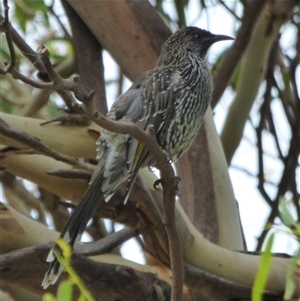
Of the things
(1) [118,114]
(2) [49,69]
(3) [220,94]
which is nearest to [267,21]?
(3) [220,94]

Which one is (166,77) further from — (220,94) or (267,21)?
(267,21)

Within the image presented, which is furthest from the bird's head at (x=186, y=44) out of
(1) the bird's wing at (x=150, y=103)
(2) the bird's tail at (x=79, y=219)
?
(2) the bird's tail at (x=79, y=219)

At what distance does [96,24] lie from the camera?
3744 mm

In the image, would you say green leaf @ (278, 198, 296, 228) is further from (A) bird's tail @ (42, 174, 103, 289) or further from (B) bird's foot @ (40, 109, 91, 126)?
(B) bird's foot @ (40, 109, 91, 126)

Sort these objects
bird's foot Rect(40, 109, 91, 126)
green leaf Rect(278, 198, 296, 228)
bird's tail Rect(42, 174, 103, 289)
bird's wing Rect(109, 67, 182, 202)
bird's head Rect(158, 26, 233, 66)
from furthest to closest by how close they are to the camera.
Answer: bird's head Rect(158, 26, 233, 66)
bird's foot Rect(40, 109, 91, 126)
bird's wing Rect(109, 67, 182, 202)
bird's tail Rect(42, 174, 103, 289)
green leaf Rect(278, 198, 296, 228)

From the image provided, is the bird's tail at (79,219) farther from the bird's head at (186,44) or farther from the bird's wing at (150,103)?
the bird's head at (186,44)

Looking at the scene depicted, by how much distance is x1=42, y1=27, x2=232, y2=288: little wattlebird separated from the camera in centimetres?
267

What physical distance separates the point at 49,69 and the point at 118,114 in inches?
47.6

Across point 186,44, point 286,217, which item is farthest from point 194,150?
point 286,217

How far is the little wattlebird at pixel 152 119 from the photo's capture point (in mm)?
2672

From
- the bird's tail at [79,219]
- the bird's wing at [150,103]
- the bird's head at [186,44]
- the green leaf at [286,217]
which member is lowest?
the bird's tail at [79,219]

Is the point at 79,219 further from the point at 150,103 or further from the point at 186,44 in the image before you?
the point at 186,44

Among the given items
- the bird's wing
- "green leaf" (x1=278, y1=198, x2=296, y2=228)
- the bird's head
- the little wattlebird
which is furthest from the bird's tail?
"green leaf" (x1=278, y1=198, x2=296, y2=228)

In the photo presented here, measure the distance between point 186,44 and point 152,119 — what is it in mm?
662
